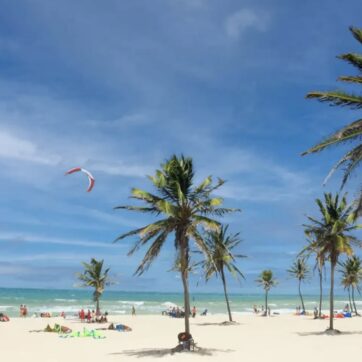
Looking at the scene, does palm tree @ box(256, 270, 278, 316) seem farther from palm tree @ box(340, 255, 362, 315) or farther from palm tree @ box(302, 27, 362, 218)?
palm tree @ box(302, 27, 362, 218)

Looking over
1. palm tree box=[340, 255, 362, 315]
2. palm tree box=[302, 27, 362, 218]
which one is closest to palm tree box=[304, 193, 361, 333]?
palm tree box=[302, 27, 362, 218]

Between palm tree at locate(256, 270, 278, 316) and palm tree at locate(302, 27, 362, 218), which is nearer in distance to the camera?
palm tree at locate(302, 27, 362, 218)

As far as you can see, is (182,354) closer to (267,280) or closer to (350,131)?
(350,131)

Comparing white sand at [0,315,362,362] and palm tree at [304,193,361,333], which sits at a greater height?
palm tree at [304,193,361,333]

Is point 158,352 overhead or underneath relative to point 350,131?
underneath

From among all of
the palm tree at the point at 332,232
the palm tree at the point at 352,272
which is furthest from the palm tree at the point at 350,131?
the palm tree at the point at 352,272

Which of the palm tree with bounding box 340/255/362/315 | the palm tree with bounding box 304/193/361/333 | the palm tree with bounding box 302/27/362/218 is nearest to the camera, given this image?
the palm tree with bounding box 302/27/362/218

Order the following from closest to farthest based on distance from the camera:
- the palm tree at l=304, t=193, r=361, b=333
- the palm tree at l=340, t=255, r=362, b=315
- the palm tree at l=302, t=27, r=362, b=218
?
the palm tree at l=302, t=27, r=362, b=218 < the palm tree at l=304, t=193, r=361, b=333 < the palm tree at l=340, t=255, r=362, b=315

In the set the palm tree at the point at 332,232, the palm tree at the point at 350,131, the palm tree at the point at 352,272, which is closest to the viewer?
the palm tree at the point at 350,131

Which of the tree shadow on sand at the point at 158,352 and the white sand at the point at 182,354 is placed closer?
the white sand at the point at 182,354

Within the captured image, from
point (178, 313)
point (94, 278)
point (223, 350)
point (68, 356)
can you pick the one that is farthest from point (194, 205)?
point (178, 313)

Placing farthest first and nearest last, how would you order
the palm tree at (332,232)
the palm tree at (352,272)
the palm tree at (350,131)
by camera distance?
the palm tree at (352,272) < the palm tree at (332,232) < the palm tree at (350,131)

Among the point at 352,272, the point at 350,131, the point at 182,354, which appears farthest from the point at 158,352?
the point at 352,272

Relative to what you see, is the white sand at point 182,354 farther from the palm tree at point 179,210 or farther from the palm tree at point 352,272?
the palm tree at point 352,272
